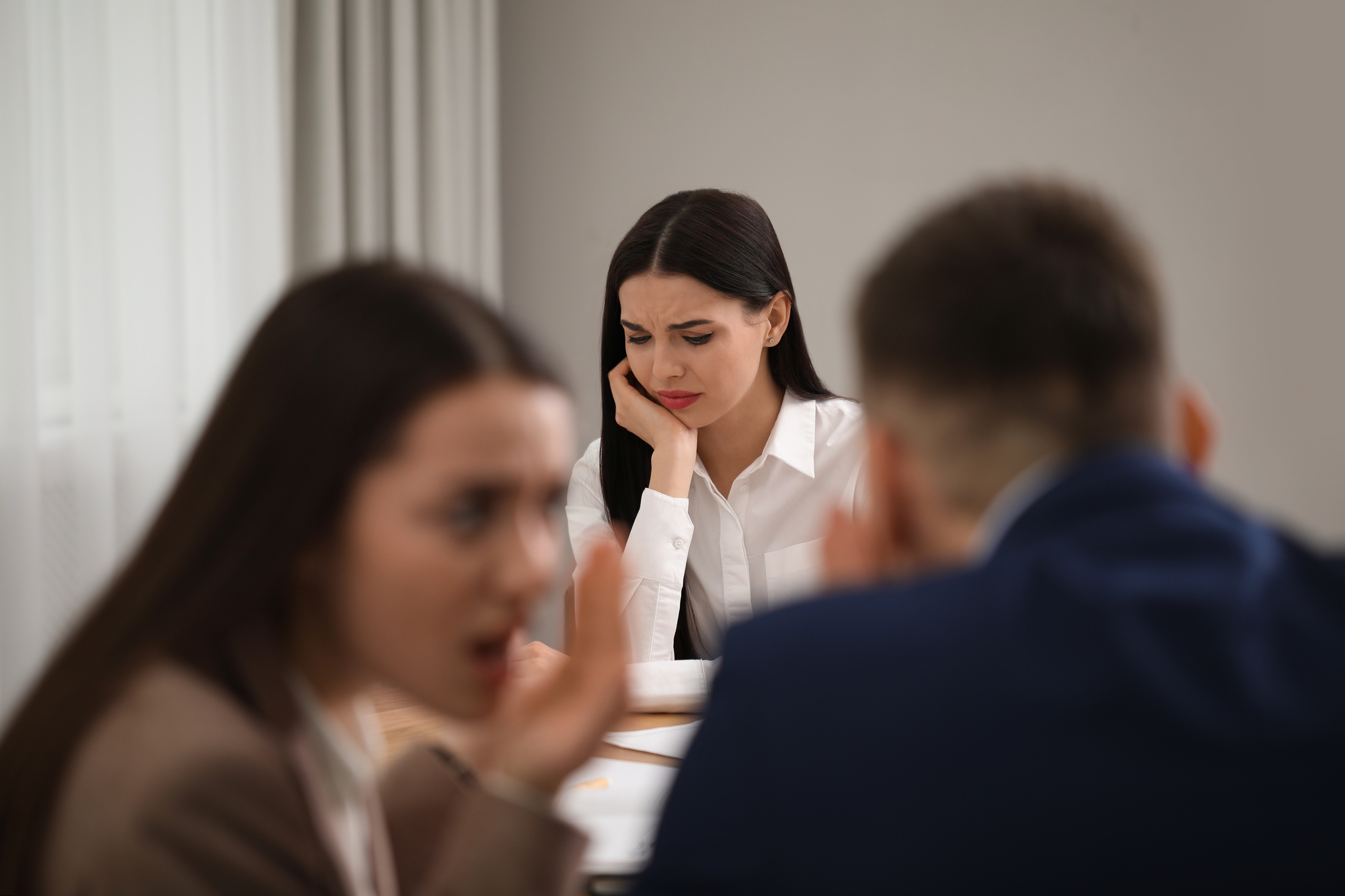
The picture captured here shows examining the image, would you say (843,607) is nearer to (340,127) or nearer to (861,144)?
(340,127)

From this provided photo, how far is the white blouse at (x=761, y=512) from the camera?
2.13 meters

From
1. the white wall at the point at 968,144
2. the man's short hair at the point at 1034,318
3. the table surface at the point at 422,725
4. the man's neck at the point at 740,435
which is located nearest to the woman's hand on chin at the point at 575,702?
the man's short hair at the point at 1034,318

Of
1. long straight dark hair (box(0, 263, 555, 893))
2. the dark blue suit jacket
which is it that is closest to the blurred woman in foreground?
long straight dark hair (box(0, 263, 555, 893))

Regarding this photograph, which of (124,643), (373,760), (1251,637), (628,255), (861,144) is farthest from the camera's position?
(861,144)

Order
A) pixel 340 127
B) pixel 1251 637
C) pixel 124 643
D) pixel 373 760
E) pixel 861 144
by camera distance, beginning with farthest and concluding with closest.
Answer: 1. pixel 861 144
2. pixel 340 127
3. pixel 373 760
4. pixel 124 643
5. pixel 1251 637

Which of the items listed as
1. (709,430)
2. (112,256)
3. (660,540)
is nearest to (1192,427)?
(660,540)

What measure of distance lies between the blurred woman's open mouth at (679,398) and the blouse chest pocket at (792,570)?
347 millimetres

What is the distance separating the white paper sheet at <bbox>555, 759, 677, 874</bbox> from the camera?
959 mm

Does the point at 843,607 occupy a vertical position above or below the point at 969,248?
below

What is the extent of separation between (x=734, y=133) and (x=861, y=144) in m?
0.40

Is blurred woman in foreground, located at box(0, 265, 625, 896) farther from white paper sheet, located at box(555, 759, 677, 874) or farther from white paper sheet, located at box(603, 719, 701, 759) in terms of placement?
white paper sheet, located at box(603, 719, 701, 759)

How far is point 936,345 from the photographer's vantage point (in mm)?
703

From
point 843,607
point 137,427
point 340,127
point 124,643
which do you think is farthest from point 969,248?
point 340,127

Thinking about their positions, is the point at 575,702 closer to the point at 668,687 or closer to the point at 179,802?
the point at 179,802
